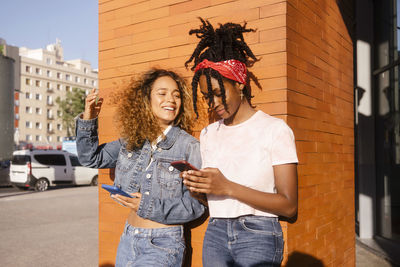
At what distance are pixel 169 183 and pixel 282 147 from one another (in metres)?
0.85

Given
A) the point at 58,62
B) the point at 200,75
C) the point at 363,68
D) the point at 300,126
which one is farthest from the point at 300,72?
the point at 58,62

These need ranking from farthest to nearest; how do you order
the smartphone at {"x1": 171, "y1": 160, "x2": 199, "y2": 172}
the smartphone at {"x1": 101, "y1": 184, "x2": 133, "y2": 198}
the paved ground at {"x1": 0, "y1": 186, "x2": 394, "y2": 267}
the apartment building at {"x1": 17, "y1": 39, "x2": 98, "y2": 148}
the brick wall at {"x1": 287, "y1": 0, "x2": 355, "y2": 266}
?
the apartment building at {"x1": 17, "y1": 39, "x2": 98, "y2": 148}, the paved ground at {"x1": 0, "y1": 186, "x2": 394, "y2": 267}, the brick wall at {"x1": 287, "y1": 0, "x2": 355, "y2": 266}, the smartphone at {"x1": 101, "y1": 184, "x2": 133, "y2": 198}, the smartphone at {"x1": 171, "y1": 160, "x2": 199, "y2": 172}

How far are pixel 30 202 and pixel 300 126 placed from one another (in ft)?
40.8

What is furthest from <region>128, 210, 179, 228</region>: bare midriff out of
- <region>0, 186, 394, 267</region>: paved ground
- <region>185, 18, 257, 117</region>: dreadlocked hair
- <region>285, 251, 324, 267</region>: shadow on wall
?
<region>0, 186, 394, 267</region>: paved ground

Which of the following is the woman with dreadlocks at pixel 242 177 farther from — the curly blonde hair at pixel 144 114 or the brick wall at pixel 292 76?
the brick wall at pixel 292 76

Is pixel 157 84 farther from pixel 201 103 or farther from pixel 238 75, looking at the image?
pixel 238 75

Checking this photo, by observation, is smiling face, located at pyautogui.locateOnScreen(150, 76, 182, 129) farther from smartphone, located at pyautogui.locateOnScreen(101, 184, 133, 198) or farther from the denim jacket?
smartphone, located at pyautogui.locateOnScreen(101, 184, 133, 198)

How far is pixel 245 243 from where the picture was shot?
2107mm

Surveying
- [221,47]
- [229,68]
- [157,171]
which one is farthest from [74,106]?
[229,68]

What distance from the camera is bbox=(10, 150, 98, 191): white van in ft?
54.2

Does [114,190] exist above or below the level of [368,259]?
above

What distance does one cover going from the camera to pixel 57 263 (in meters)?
6.09

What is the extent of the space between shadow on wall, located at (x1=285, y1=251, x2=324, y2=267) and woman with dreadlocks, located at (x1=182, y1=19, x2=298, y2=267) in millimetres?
727

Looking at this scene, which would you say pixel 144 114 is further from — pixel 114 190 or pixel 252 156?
pixel 252 156
